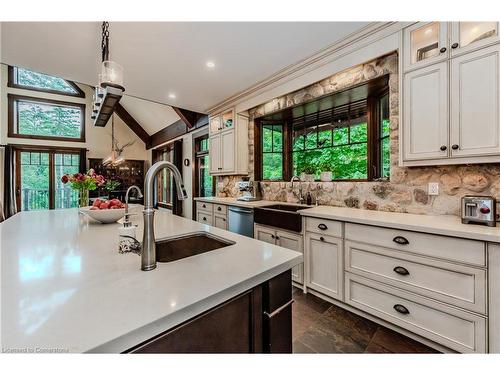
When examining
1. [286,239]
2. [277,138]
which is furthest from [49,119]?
[286,239]

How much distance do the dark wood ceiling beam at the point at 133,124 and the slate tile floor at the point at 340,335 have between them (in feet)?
27.0

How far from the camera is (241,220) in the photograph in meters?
3.00

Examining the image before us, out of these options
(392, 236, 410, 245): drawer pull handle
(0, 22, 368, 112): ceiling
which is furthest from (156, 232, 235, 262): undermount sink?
(0, 22, 368, 112): ceiling

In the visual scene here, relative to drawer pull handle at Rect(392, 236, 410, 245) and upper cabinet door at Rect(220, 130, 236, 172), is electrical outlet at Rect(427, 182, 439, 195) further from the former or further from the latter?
upper cabinet door at Rect(220, 130, 236, 172)

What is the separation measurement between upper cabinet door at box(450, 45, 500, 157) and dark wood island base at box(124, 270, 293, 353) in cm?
170

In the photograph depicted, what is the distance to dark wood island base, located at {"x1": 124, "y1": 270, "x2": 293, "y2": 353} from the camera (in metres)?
0.60

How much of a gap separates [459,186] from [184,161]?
5604mm

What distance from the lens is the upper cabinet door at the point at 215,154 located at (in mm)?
4147

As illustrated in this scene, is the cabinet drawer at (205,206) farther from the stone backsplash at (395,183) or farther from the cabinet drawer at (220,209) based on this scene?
the stone backsplash at (395,183)

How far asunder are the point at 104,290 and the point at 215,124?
3988mm

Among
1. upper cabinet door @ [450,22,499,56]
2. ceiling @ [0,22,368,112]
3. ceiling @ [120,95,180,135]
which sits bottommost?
upper cabinet door @ [450,22,499,56]

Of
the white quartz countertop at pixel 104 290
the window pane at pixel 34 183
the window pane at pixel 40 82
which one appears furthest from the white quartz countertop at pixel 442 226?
the window pane at pixel 40 82
